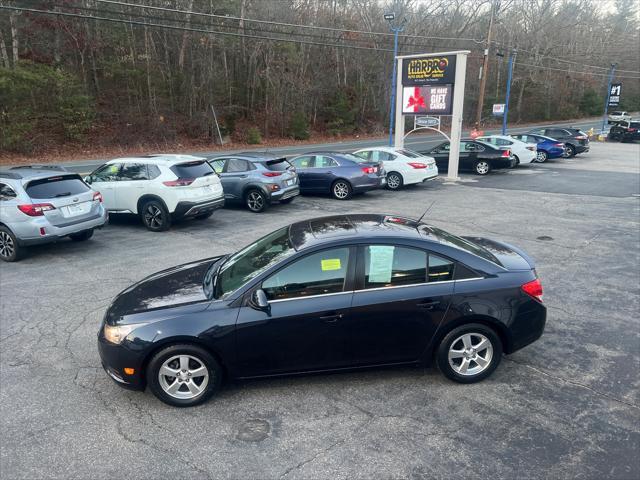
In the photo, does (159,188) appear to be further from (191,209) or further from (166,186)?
(191,209)

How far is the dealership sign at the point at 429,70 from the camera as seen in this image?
18359 mm

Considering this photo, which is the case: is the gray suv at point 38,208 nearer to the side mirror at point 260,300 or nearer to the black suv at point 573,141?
the side mirror at point 260,300

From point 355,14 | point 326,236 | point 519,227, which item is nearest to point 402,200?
point 519,227

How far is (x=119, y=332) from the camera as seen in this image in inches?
171

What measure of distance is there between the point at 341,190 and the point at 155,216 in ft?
19.6

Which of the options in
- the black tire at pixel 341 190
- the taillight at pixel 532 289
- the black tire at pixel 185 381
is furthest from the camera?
the black tire at pixel 341 190

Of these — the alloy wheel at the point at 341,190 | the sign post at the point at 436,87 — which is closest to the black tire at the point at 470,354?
the alloy wheel at the point at 341,190

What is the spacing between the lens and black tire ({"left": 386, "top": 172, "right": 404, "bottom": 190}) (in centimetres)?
1686

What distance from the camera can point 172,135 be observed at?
35.1m

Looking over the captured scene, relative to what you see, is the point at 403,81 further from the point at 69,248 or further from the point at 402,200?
the point at 69,248

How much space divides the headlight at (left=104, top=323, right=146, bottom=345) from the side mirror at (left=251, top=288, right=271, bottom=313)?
0.99m

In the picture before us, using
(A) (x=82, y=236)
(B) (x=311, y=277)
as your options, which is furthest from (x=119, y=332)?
(A) (x=82, y=236)

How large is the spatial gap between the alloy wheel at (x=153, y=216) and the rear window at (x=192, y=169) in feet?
3.03

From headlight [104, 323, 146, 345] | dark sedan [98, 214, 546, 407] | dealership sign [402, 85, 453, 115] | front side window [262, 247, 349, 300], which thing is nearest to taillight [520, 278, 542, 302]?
dark sedan [98, 214, 546, 407]
